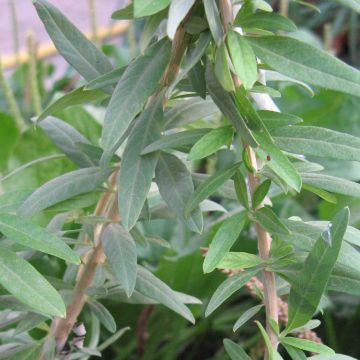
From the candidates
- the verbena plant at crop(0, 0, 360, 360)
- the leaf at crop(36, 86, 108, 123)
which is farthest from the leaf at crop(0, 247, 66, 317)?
the leaf at crop(36, 86, 108, 123)

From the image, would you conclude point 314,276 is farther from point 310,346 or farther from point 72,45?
point 72,45

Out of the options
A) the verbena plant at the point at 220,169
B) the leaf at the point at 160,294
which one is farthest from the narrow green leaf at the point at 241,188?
the leaf at the point at 160,294

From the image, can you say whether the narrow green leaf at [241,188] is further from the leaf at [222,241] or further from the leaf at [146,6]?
the leaf at [146,6]

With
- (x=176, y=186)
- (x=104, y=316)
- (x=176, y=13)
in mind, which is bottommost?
(x=104, y=316)

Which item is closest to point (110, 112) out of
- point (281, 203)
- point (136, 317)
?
point (136, 317)

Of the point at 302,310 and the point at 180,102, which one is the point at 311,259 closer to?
the point at 302,310

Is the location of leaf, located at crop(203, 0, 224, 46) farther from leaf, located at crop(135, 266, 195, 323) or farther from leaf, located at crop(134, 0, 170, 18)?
leaf, located at crop(135, 266, 195, 323)

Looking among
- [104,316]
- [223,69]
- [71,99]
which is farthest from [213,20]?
[104,316]
